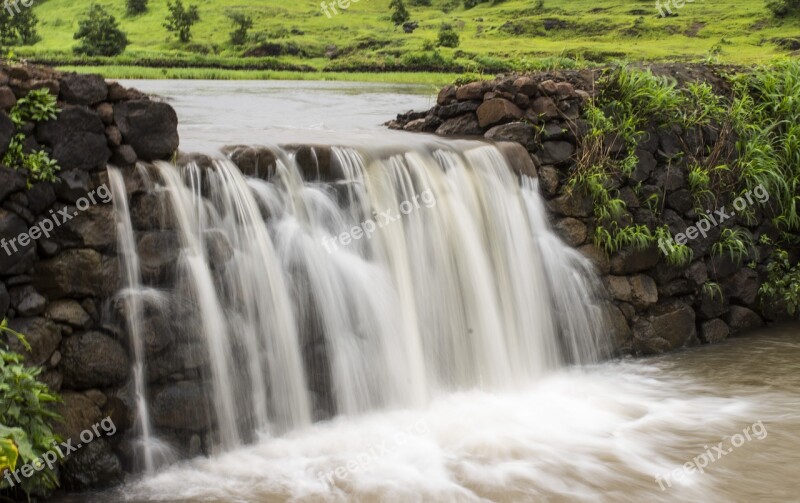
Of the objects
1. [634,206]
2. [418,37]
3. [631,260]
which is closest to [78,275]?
[631,260]

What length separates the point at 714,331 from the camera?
916cm

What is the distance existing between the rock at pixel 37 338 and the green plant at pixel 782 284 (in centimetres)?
784

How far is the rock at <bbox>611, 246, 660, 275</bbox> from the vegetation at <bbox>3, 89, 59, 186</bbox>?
5.75m

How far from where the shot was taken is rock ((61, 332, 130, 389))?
5324 millimetres

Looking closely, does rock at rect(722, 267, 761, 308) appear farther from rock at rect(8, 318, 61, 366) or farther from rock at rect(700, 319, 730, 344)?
rock at rect(8, 318, 61, 366)

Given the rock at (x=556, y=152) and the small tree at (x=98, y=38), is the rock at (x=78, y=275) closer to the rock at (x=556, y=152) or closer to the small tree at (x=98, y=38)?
the rock at (x=556, y=152)

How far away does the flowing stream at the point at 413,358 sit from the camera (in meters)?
5.57

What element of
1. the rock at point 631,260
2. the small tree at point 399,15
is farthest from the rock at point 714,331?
the small tree at point 399,15

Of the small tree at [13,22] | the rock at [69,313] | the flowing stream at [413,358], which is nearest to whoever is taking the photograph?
the rock at [69,313]

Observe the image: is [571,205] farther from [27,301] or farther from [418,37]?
[418,37]

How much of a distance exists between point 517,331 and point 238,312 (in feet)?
9.56

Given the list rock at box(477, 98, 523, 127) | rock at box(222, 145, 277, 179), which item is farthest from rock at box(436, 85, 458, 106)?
rock at box(222, 145, 277, 179)

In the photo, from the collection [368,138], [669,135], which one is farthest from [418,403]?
[669,135]

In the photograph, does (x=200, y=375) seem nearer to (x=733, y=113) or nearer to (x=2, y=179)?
→ (x=2, y=179)
